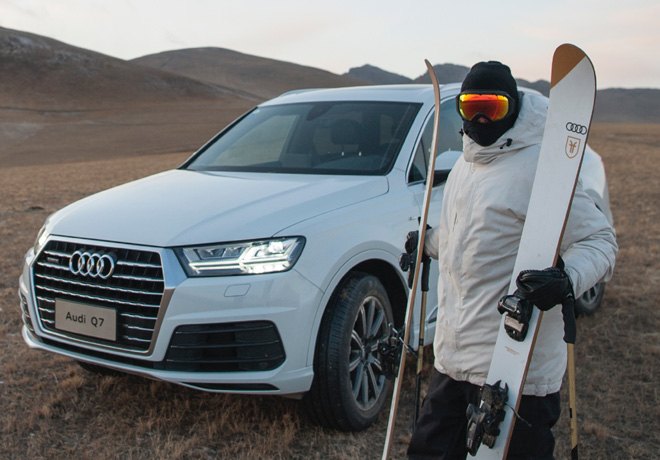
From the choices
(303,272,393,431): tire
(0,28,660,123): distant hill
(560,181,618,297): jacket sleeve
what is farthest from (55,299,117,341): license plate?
(0,28,660,123): distant hill

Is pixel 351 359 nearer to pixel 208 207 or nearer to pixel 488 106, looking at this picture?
pixel 208 207

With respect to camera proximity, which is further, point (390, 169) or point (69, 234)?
point (390, 169)

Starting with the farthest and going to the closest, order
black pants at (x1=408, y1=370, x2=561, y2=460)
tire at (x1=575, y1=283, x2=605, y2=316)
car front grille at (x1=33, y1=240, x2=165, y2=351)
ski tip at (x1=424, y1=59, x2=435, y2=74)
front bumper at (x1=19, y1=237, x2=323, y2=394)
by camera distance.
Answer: tire at (x1=575, y1=283, x2=605, y2=316), car front grille at (x1=33, y1=240, x2=165, y2=351), front bumper at (x1=19, y1=237, x2=323, y2=394), ski tip at (x1=424, y1=59, x2=435, y2=74), black pants at (x1=408, y1=370, x2=561, y2=460)

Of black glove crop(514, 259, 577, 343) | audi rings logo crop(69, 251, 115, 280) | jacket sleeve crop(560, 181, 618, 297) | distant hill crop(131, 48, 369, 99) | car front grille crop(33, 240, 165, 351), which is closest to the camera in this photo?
black glove crop(514, 259, 577, 343)

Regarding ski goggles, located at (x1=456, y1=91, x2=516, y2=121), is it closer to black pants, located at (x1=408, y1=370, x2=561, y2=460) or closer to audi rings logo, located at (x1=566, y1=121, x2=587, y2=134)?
audi rings logo, located at (x1=566, y1=121, x2=587, y2=134)

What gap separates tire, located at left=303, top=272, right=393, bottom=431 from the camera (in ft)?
10.9

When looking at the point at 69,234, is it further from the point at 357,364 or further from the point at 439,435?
the point at 439,435

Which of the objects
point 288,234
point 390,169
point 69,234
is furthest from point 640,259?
point 69,234

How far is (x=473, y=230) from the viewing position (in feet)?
7.76

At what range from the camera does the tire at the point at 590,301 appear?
5473 millimetres

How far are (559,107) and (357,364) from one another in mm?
1861

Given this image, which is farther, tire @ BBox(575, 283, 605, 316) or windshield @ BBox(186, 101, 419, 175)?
tire @ BBox(575, 283, 605, 316)

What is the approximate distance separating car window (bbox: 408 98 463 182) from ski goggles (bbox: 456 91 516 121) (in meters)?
1.49

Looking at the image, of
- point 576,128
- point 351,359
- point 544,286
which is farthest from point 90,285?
point 576,128
